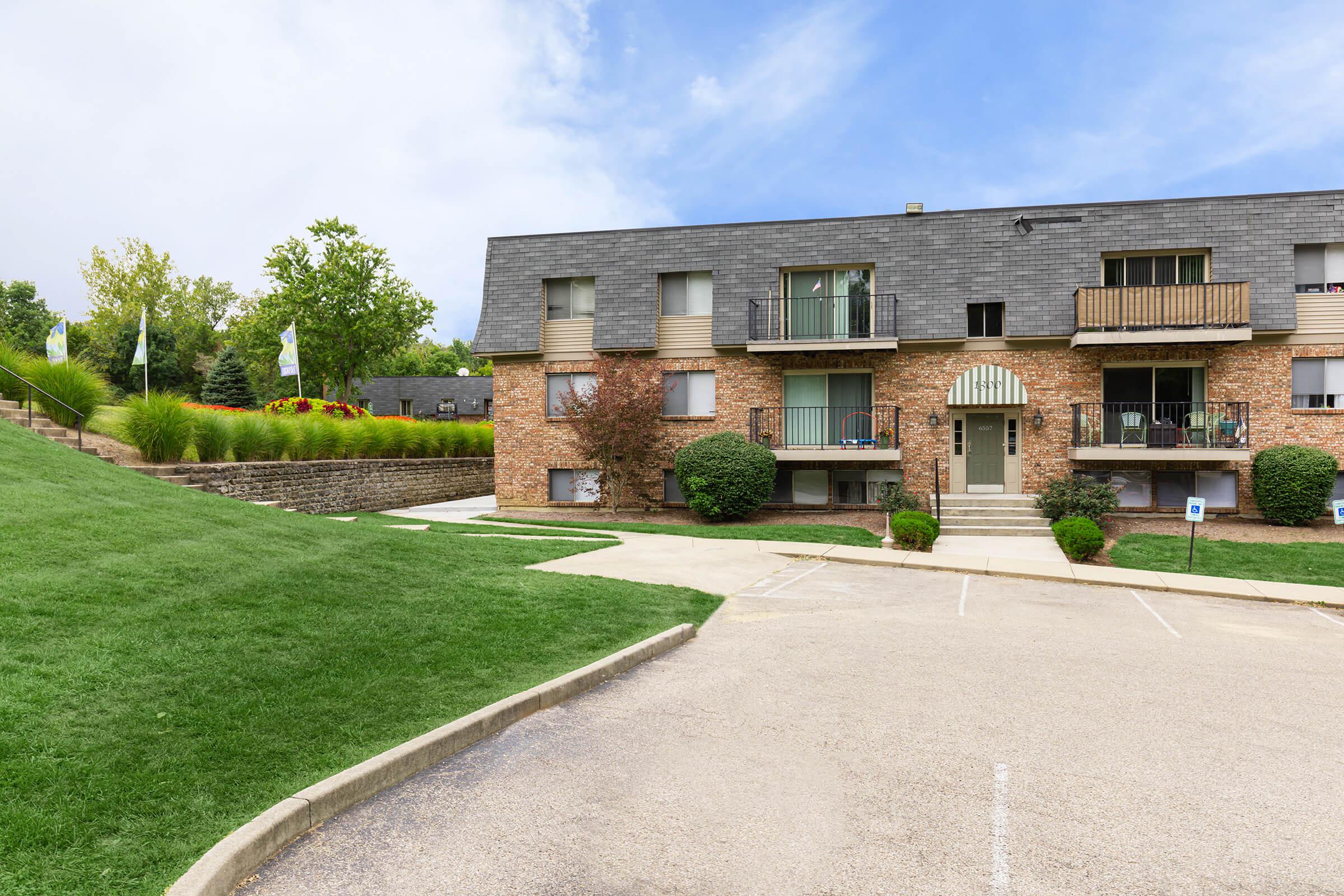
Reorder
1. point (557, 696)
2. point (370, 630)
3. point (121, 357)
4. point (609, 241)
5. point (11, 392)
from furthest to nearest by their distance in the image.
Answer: point (121, 357) < point (609, 241) < point (11, 392) < point (370, 630) < point (557, 696)

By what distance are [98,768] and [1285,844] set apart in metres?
5.82

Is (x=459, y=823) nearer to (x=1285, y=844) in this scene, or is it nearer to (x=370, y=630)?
Result: (x=370, y=630)

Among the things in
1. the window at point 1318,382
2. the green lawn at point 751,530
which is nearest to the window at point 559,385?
the green lawn at point 751,530

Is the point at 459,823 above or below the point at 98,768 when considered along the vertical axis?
below

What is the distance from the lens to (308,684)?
17.3 feet

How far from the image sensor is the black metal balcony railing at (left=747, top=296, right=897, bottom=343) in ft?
64.0

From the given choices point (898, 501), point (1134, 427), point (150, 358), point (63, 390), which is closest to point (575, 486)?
point (898, 501)

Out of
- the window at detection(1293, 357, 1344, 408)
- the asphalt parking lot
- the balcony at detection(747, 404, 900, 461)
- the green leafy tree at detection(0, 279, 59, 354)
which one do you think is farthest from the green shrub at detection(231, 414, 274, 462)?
the green leafy tree at detection(0, 279, 59, 354)

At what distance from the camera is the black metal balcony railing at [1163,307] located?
17562mm

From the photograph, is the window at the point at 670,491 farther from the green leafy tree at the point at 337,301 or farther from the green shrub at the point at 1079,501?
the green leafy tree at the point at 337,301

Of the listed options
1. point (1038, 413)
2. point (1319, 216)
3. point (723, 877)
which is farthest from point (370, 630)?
point (1319, 216)

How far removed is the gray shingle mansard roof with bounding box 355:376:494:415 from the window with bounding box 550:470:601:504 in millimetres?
35889

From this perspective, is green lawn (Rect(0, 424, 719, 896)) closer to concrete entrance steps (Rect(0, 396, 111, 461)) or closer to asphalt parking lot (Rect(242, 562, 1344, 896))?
asphalt parking lot (Rect(242, 562, 1344, 896))

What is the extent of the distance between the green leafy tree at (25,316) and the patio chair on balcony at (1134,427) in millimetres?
61592
